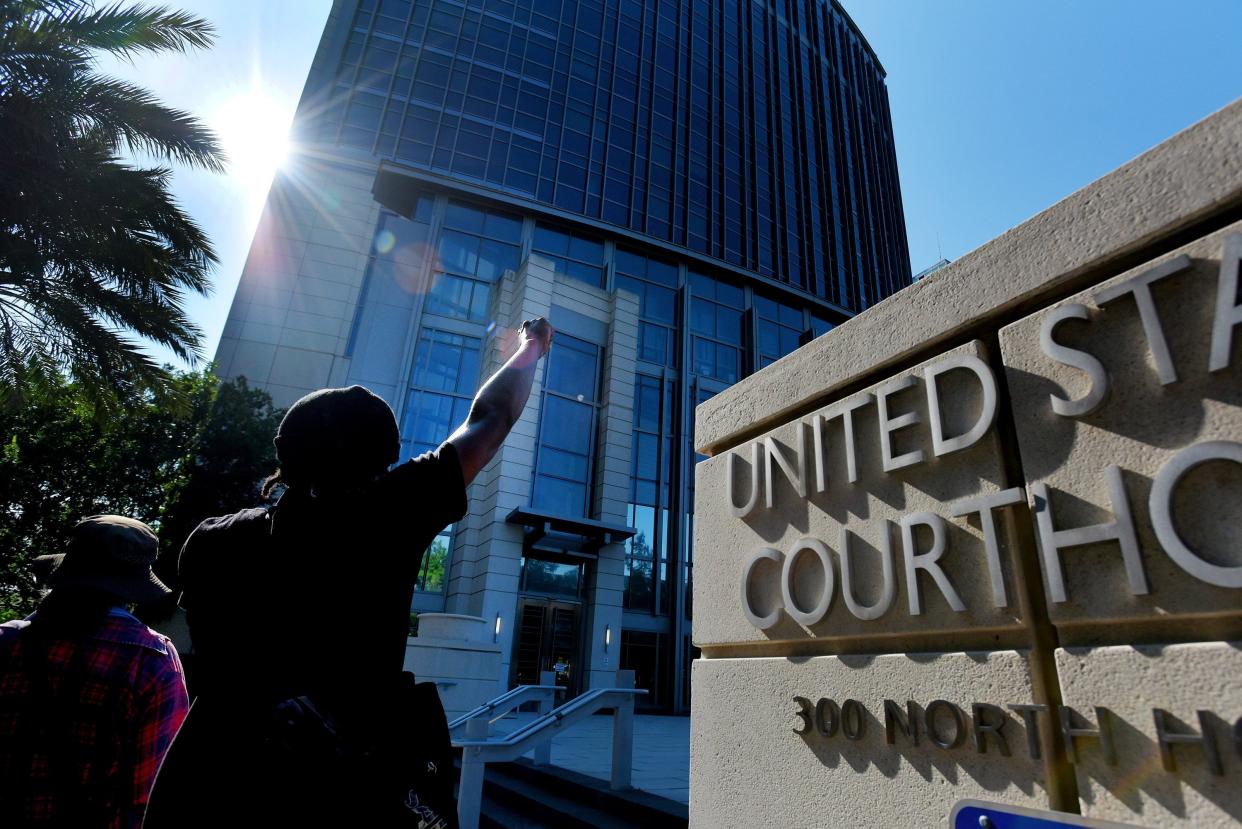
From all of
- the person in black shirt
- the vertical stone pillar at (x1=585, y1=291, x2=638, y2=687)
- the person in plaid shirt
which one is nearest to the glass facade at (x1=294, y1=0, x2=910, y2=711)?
the vertical stone pillar at (x1=585, y1=291, x2=638, y2=687)

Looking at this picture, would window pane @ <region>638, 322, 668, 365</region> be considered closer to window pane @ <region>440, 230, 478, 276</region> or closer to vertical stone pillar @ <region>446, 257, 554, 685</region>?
vertical stone pillar @ <region>446, 257, 554, 685</region>

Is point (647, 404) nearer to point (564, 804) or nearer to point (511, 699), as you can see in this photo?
point (511, 699)

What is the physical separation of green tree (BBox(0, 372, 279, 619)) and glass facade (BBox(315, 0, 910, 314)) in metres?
13.3

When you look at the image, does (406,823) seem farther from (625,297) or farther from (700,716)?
(625,297)

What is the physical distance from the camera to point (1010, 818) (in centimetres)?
146

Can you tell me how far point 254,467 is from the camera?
1581 centimetres

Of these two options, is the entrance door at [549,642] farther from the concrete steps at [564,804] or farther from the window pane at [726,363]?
the window pane at [726,363]

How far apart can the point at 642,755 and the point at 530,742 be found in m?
3.92

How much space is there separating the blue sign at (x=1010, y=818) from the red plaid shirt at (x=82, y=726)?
2534 millimetres

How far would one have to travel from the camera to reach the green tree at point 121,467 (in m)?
13.1

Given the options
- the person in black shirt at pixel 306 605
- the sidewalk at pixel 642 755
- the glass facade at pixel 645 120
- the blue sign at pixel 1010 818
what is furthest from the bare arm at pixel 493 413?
the glass facade at pixel 645 120

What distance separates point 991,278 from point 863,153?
42772mm

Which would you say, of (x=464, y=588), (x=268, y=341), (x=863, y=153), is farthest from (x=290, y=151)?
(x=863, y=153)

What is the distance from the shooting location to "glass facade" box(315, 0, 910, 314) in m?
26.2
